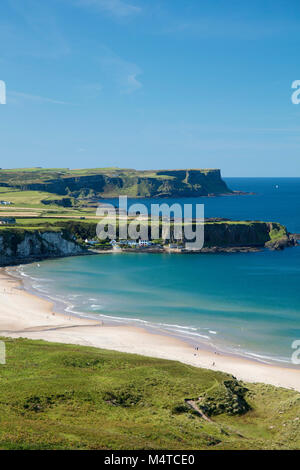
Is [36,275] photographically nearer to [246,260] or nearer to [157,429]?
[246,260]

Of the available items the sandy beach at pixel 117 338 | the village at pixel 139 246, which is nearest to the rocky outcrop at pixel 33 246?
the village at pixel 139 246

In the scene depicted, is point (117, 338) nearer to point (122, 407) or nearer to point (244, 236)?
point (122, 407)

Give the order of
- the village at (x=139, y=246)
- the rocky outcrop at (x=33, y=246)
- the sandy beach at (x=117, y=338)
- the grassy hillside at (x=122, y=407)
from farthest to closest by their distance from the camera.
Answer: the village at (x=139, y=246) → the rocky outcrop at (x=33, y=246) → the sandy beach at (x=117, y=338) → the grassy hillside at (x=122, y=407)

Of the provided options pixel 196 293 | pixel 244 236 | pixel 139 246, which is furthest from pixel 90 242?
pixel 196 293

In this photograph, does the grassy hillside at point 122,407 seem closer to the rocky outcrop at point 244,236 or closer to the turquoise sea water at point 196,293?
the turquoise sea water at point 196,293

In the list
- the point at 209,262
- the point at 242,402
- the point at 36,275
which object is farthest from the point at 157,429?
the point at 209,262

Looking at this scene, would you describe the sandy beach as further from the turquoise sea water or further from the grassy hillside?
the grassy hillside
